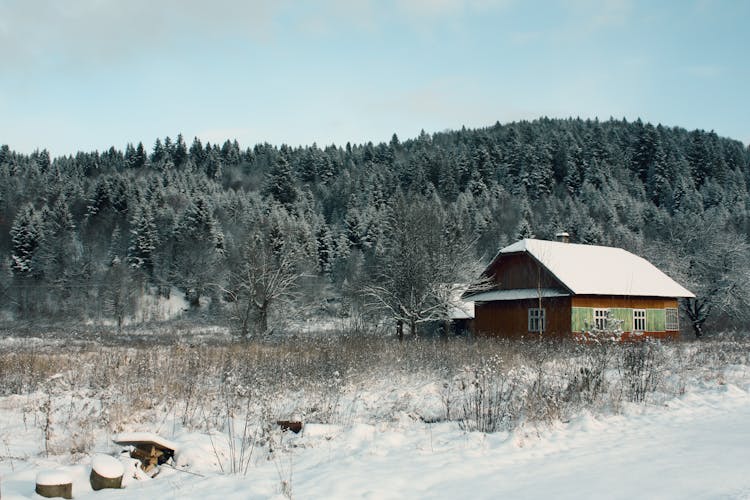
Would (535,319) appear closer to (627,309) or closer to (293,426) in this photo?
(627,309)

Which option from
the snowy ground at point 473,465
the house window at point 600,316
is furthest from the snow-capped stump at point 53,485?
the house window at point 600,316

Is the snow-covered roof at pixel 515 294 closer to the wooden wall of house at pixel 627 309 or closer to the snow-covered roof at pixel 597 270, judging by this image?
the snow-covered roof at pixel 597 270

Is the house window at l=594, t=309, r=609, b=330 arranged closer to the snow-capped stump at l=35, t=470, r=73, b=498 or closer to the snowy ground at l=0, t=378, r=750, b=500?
the snowy ground at l=0, t=378, r=750, b=500

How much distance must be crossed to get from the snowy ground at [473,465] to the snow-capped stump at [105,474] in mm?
147

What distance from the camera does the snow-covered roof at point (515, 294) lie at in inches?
1169

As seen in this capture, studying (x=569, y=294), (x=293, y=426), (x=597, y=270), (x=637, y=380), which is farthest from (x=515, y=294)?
(x=293, y=426)

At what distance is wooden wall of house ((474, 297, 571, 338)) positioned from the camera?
29.5 metres

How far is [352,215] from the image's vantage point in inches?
3123

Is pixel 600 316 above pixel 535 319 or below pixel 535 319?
above

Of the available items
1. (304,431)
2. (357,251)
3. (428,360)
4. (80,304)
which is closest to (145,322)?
(80,304)

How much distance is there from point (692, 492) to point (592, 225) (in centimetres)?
6544

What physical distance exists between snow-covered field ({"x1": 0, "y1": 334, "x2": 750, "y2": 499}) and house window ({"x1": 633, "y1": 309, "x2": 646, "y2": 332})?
21.0m

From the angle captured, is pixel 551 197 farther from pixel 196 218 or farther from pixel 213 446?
pixel 213 446

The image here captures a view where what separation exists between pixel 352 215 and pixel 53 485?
7357cm
